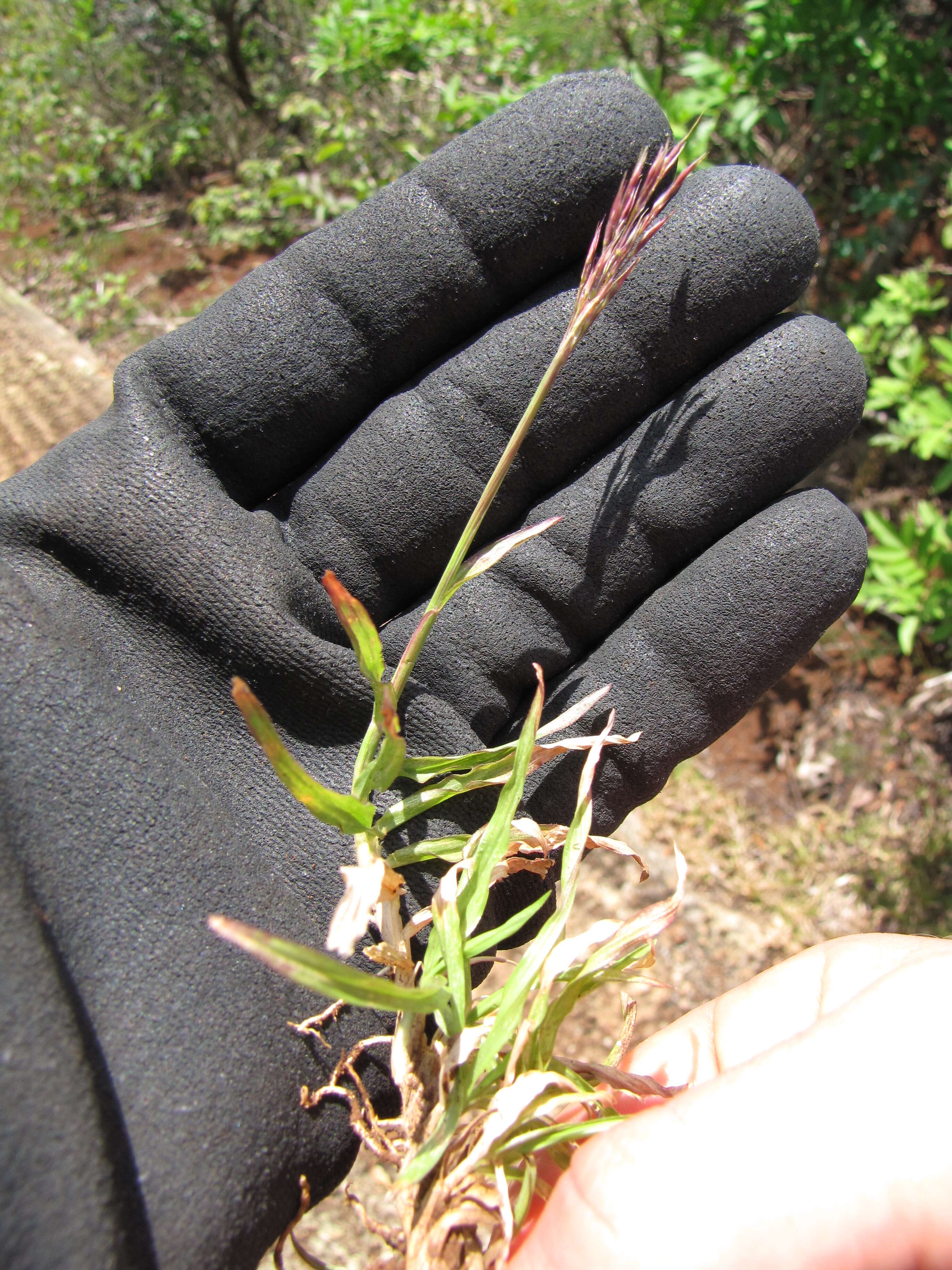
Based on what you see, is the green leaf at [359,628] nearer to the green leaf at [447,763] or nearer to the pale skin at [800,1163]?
the green leaf at [447,763]

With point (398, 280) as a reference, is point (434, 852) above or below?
below

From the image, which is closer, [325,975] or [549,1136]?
[325,975]

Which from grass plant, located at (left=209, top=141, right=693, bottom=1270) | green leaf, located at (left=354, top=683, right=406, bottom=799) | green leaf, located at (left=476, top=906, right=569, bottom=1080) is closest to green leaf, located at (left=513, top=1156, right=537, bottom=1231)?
grass plant, located at (left=209, top=141, right=693, bottom=1270)

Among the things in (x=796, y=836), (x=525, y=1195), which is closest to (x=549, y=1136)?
(x=525, y=1195)

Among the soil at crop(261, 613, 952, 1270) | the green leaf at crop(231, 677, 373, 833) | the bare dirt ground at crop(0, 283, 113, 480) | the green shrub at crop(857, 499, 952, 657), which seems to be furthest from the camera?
the bare dirt ground at crop(0, 283, 113, 480)

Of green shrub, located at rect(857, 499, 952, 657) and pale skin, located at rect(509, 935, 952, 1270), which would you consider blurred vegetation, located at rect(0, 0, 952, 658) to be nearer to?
green shrub, located at rect(857, 499, 952, 657)

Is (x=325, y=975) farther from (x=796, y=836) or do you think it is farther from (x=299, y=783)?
(x=796, y=836)

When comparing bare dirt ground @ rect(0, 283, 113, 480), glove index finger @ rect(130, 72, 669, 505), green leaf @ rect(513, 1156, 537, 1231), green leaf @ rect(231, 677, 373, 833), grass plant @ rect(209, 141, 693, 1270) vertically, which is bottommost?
green leaf @ rect(513, 1156, 537, 1231)
